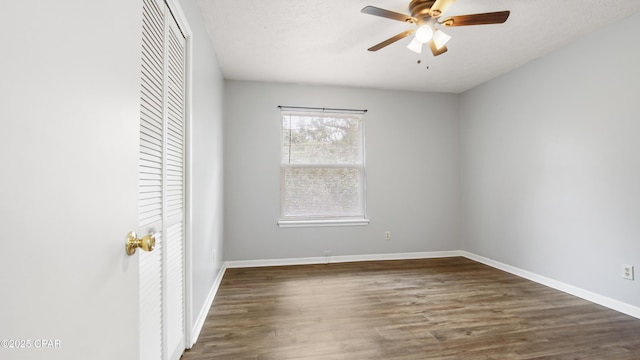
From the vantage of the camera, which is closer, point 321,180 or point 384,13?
point 384,13

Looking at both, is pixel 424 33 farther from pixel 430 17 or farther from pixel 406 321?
pixel 406 321

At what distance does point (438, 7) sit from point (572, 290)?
299cm

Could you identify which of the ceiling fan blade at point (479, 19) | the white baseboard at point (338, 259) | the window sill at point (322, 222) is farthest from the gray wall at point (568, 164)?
the window sill at point (322, 222)

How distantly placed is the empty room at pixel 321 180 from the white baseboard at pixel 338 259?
0.07 ft

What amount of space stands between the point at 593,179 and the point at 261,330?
3.25 m

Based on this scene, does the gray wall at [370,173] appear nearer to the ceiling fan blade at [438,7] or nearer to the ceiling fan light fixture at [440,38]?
the ceiling fan light fixture at [440,38]

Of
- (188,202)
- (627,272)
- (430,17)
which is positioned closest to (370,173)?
(430,17)

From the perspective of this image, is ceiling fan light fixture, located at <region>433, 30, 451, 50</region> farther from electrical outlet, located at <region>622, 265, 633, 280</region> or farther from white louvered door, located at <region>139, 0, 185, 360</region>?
electrical outlet, located at <region>622, 265, 633, 280</region>

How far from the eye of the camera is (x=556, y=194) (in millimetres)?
3049

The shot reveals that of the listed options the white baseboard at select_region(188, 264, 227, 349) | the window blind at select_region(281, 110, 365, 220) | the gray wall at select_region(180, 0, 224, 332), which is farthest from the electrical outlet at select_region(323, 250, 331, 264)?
the gray wall at select_region(180, 0, 224, 332)

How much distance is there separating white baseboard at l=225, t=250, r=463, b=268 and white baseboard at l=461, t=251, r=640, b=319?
0.65 metres

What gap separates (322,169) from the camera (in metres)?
4.08

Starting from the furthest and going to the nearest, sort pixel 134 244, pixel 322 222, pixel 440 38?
1. pixel 322 222
2. pixel 440 38
3. pixel 134 244

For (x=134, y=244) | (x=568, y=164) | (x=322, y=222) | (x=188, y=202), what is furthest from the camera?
(x=322, y=222)
